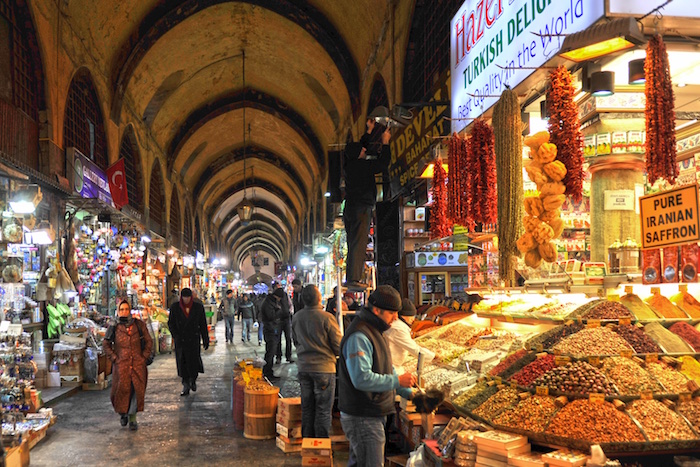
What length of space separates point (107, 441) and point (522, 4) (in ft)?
18.8

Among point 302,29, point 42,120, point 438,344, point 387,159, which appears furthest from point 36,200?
point 302,29

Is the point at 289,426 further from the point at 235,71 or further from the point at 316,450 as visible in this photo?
the point at 235,71

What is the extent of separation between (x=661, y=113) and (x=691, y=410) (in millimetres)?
1742

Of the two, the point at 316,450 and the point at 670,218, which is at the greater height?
the point at 670,218

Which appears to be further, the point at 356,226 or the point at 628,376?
the point at 356,226

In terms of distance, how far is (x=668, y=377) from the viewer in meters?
4.01

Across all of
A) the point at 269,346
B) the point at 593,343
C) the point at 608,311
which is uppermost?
the point at 608,311

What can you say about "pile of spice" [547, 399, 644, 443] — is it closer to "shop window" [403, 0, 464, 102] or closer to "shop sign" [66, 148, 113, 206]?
"shop window" [403, 0, 464, 102]

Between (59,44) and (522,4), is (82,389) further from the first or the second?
(522,4)

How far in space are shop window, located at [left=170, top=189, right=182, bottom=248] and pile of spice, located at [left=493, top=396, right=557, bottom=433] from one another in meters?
20.4

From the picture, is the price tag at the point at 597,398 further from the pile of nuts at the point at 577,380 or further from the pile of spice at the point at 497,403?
the pile of spice at the point at 497,403

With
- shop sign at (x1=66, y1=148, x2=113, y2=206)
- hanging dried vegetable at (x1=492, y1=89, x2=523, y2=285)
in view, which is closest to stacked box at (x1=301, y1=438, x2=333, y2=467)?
hanging dried vegetable at (x1=492, y1=89, x2=523, y2=285)

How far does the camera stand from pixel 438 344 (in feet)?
22.3

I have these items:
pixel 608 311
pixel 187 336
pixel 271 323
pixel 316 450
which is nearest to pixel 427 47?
pixel 271 323
